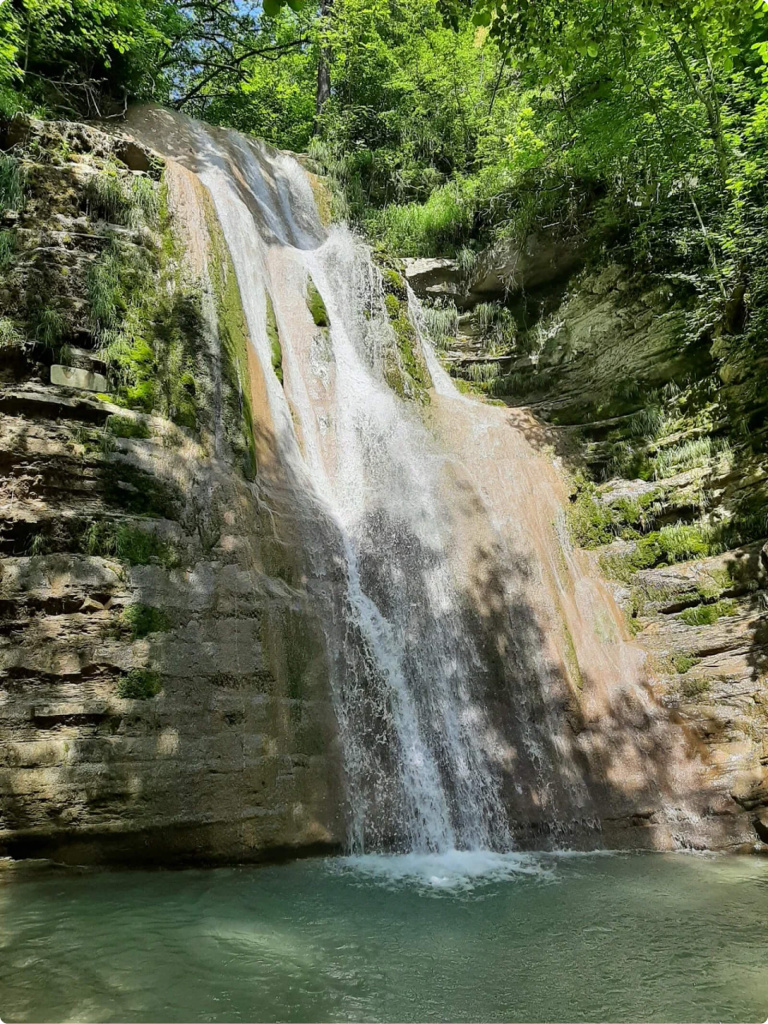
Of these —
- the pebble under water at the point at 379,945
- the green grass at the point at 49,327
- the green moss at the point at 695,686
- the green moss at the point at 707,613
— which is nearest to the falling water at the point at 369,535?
the pebble under water at the point at 379,945

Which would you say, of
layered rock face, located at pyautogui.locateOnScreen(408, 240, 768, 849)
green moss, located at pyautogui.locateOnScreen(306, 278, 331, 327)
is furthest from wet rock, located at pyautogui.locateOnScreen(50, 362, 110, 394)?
layered rock face, located at pyautogui.locateOnScreen(408, 240, 768, 849)

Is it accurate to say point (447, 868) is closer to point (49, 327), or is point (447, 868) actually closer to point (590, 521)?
point (590, 521)

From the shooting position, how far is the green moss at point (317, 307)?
41.1ft

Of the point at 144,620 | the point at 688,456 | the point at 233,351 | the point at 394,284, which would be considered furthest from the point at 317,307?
the point at 144,620

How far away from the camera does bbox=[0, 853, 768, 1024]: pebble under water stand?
11.9 feet

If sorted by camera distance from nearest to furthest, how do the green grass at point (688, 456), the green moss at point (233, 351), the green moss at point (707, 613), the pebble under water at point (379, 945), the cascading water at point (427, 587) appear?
the pebble under water at point (379, 945), the cascading water at point (427, 587), the green moss at point (233, 351), the green moss at point (707, 613), the green grass at point (688, 456)

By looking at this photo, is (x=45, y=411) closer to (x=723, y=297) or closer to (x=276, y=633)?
(x=276, y=633)

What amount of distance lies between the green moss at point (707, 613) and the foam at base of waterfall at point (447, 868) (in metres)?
4.01

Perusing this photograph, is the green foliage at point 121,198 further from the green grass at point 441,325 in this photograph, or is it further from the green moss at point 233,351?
the green grass at point 441,325

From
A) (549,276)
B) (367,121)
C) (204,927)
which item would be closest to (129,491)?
(204,927)

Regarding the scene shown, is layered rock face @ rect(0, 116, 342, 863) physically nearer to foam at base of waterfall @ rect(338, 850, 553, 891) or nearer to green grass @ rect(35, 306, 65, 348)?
green grass @ rect(35, 306, 65, 348)

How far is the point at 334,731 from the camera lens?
7.45m

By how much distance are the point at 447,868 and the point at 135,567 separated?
416 centimetres

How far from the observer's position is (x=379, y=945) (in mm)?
4559
